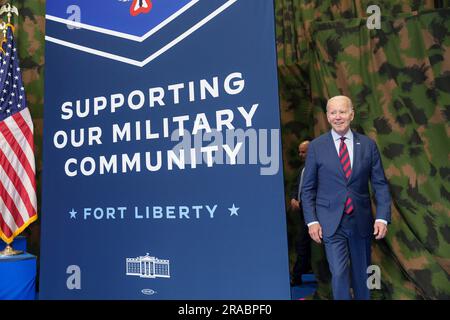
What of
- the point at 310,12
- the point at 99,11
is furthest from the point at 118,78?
the point at 310,12

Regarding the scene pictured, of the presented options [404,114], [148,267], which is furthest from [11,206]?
[404,114]

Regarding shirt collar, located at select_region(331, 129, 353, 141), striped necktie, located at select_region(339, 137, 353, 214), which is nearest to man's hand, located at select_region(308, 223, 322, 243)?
striped necktie, located at select_region(339, 137, 353, 214)

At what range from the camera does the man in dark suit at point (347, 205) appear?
7.88ft

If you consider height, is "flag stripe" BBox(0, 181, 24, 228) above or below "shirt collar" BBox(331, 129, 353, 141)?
below

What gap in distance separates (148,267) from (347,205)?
1.12 m

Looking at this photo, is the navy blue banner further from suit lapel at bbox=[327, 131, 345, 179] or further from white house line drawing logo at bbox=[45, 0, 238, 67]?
suit lapel at bbox=[327, 131, 345, 179]

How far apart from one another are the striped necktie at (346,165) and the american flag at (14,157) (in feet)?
8.61

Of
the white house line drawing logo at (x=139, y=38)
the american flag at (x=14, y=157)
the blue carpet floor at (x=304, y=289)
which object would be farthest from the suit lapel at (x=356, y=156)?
the american flag at (x=14, y=157)

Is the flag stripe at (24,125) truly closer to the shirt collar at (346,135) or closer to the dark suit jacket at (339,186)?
the dark suit jacket at (339,186)

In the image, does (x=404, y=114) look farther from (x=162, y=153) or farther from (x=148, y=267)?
(x=148, y=267)

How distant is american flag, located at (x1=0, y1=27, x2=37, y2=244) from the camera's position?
3732 mm

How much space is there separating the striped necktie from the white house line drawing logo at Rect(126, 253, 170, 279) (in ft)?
3.27

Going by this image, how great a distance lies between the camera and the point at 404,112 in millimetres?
3646

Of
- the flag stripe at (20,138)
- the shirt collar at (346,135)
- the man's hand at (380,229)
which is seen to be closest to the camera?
the man's hand at (380,229)
